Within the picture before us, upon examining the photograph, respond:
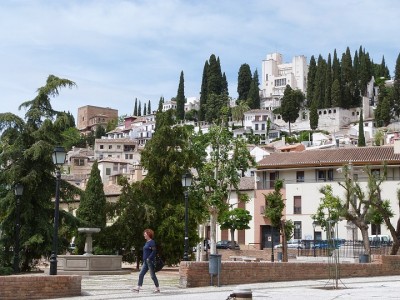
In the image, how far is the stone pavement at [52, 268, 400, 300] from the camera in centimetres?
1677

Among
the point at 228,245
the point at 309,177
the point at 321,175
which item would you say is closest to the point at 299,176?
the point at 309,177

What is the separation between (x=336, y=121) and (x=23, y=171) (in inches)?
4994

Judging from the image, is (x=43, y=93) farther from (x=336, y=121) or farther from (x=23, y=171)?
(x=336, y=121)

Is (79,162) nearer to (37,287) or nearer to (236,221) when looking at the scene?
(236,221)

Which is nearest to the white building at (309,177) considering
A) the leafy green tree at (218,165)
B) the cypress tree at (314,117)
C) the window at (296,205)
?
the window at (296,205)

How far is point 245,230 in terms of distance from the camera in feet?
211

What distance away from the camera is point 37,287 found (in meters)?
16.2

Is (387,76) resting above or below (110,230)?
above

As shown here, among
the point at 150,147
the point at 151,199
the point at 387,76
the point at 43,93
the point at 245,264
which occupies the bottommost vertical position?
the point at 245,264

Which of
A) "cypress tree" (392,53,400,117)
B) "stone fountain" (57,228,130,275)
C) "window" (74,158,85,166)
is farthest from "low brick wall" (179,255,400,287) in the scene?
"cypress tree" (392,53,400,117)

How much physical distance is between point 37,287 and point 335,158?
158 ft

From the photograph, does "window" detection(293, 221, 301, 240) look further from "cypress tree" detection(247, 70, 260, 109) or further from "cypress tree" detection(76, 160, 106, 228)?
"cypress tree" detection(247, 70, 260, 109)

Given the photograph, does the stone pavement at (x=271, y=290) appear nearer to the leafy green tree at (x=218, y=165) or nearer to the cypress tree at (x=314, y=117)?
the leafy green tree at (x=218, y=165)

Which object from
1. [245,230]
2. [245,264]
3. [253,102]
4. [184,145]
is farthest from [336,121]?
[245,264]
